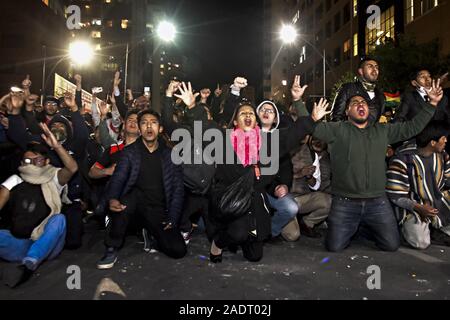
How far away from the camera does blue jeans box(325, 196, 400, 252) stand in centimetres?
519

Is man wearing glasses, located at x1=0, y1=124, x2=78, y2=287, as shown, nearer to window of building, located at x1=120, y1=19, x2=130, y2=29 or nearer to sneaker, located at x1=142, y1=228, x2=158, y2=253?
sneaker, located at x1=142, y1=228, x2=158, y2=253

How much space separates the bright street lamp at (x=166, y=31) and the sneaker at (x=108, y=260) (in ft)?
33.1

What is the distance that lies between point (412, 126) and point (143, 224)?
13.5 feet

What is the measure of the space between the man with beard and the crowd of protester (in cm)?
2

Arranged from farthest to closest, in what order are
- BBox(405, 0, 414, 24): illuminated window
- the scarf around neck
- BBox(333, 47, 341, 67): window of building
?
BBox(333, 47, 341, 67): window of building → BBox(405, 0, 414, 24): illuminated window → the scarf around neck

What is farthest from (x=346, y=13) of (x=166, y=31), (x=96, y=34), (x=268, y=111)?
(x=96, y=34)

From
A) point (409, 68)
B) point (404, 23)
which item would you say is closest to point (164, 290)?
point (409, 68)

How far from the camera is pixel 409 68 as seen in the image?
21.7 m

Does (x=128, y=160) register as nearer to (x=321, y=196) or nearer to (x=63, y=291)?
(x=63, y=291)

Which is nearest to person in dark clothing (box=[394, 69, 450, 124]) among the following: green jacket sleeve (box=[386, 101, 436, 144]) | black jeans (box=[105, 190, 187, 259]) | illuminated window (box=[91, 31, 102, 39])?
green jacket sleeve (box=[386, 101, 436, 144])

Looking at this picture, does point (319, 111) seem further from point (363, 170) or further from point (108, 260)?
point (108, 260)

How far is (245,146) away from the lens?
193 inches

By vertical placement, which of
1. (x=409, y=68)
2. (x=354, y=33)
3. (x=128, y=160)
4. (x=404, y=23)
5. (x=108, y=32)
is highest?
(x=108, y=32)
